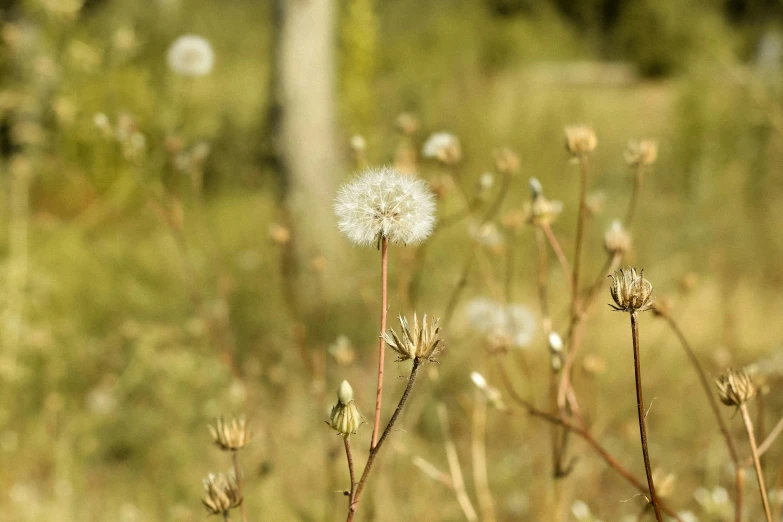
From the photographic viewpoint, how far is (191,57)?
1.35m

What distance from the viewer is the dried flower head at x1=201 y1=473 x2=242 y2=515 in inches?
22.5

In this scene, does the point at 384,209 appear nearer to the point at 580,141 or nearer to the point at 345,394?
the point at 345,394

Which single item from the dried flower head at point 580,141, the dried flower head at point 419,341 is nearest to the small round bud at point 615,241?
the dried flower head at point 580,141

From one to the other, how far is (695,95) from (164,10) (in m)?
4.21

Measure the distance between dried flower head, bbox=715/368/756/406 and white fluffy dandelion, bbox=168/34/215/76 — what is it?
1.10 meters

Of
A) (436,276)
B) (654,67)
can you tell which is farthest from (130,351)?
(654,67)

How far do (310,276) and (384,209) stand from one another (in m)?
2.03

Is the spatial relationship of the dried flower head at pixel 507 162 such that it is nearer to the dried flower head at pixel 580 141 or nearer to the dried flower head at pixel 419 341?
the dried flower head at pixel 580 141

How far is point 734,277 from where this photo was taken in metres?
2.77

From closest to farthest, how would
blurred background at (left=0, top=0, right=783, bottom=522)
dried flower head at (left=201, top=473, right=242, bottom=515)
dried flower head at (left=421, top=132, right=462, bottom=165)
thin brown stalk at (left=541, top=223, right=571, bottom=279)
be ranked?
dried flower head at (left=201, top=473, right=242, bottom=515)
thin brown stalk at (left=541, top=223, right=571, bottom=279)
dried flower head at (left=421, top=132, right=462, bottom=165)
blurred background at (left=0, top=0, right=783, bottom=522)

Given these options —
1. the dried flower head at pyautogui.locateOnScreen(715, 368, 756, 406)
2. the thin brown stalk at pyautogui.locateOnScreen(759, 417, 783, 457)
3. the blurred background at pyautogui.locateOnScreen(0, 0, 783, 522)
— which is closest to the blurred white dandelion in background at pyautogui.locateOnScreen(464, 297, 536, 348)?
the blurred background at pyautogui.locateOnScreen(0, 0, 783, 522)

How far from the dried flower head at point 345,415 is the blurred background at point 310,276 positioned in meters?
0.12

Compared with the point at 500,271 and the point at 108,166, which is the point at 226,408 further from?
the point at 108,166

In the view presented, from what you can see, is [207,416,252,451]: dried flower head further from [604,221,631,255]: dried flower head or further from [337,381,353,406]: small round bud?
[604,221,631,255]: dried flower head
